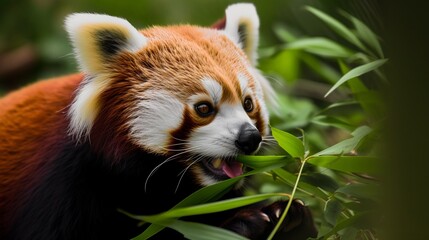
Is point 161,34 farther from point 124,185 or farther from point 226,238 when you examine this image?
point 226,238

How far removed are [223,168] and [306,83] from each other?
8.98 feet

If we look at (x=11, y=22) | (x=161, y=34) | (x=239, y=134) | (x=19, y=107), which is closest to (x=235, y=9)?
(x=161, y=34)

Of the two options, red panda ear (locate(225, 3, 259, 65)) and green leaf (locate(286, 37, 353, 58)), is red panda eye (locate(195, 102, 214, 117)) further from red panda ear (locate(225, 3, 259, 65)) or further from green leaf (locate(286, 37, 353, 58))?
green leaf (locate(286, 37, 353, 58))

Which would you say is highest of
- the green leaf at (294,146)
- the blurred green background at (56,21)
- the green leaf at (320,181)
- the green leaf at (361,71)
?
the green leaf at (361,71)

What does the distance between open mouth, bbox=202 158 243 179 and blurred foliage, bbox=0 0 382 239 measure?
77 mm

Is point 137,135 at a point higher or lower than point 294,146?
higher

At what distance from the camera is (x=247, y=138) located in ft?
7.43

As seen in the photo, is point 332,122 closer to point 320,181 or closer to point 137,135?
point 320,181

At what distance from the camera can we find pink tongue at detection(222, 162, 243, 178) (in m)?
2.42

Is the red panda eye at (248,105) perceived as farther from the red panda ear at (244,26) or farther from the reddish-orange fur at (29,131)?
the reddish-orange fur at (29,131)

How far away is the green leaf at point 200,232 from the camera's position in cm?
215

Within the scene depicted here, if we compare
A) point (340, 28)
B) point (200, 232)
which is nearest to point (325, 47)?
point (340, 28)

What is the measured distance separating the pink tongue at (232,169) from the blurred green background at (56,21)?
10.6 ft

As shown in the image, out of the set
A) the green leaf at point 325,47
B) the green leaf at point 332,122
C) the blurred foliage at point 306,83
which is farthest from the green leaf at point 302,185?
the green leaf at point 325,47
